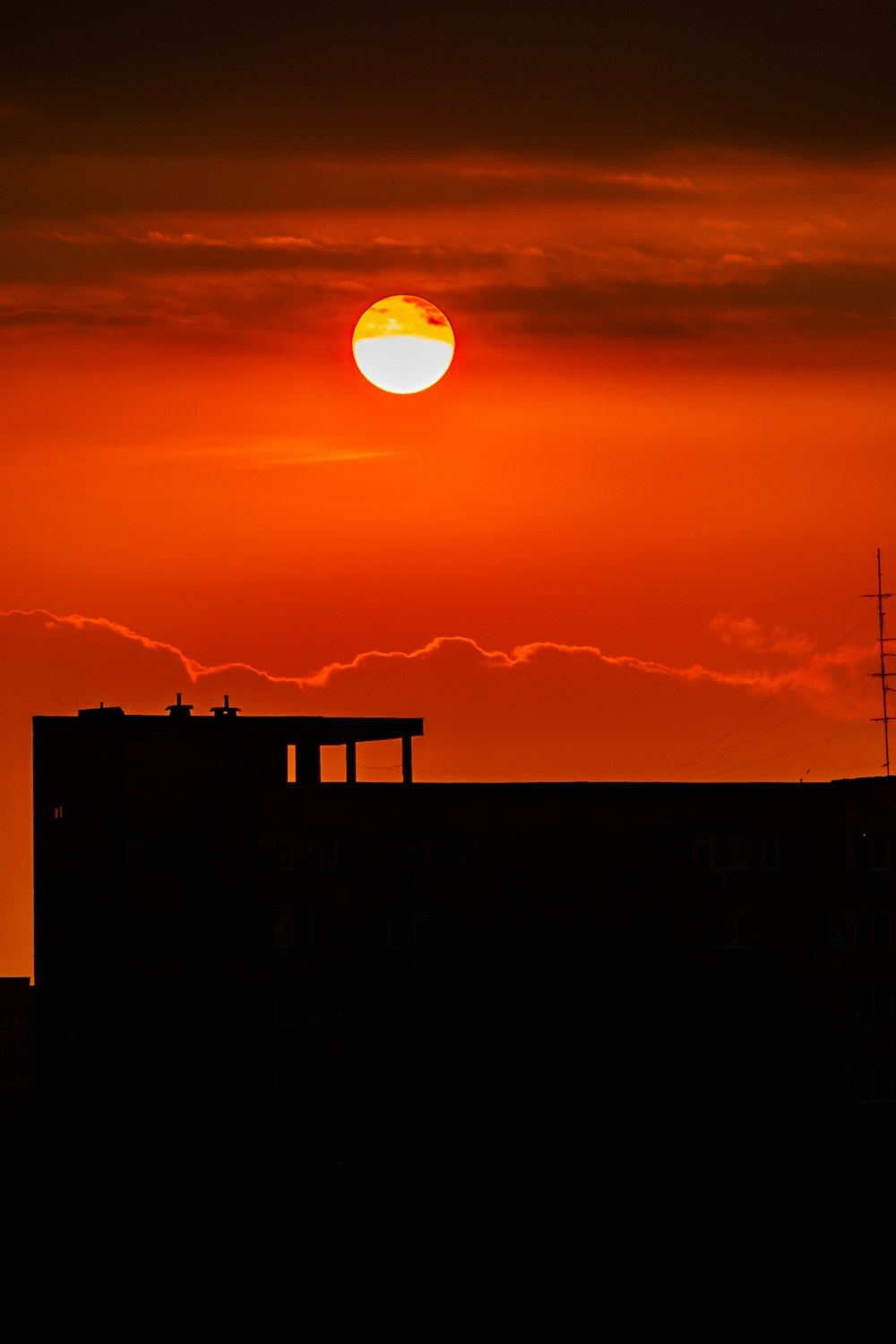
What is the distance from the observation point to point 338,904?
85.2 m

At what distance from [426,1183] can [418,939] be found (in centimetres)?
1842

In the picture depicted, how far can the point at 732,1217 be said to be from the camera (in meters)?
65.1

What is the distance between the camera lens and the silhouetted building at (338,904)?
7944 centimetres

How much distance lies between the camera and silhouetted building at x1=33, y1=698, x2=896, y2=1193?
79.4 meters

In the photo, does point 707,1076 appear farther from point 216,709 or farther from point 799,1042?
point 216,709

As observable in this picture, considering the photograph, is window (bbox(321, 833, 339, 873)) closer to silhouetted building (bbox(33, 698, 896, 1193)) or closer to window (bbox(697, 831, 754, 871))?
silhouetted building (bbox(33, 698, 896, 1193))

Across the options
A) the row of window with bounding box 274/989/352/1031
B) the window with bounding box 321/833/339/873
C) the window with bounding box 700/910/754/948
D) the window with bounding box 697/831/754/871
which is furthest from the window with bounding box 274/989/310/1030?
the window with bounding box 697/831/754/871

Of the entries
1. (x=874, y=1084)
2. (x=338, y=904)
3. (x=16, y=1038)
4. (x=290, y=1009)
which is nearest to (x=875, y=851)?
(x=874, y=1084)

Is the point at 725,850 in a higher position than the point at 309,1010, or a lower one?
higher

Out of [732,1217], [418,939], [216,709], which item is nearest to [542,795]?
[418,939]

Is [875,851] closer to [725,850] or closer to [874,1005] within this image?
[874,1005]

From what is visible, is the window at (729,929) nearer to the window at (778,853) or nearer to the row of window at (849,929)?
the window at (778,853)

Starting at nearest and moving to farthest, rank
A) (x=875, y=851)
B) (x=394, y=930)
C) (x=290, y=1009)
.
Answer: (x=394, y=930) → (x=875, y=851) → (x=290, y=1009)

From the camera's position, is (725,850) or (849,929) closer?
(725,850)
